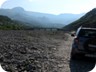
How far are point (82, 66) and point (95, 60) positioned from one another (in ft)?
7.23

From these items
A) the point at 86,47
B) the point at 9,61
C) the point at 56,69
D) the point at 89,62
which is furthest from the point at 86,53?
the point at 9,61

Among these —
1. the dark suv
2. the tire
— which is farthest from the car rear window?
the tire

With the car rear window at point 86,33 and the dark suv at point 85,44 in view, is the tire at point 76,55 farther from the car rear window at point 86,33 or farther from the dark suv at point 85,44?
the car rear window at point 86,33

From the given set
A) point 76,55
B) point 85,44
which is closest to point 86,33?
point 85,44

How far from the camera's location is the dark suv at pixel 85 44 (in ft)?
44.1

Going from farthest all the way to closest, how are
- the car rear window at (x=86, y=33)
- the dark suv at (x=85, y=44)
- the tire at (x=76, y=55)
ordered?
the tire at (x=76, y=55)
the car rear window at (x=86, y=33)
the dark suv at (x=85, y=44)

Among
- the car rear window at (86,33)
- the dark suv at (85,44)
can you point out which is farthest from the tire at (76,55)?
the car rear window at (86,33)

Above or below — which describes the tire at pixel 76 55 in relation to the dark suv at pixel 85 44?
below

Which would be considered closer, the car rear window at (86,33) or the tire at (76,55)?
the car rear window at (86,33)

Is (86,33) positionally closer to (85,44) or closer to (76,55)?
(85,44)

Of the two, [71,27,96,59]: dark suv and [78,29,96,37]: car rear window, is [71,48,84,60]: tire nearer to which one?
[71,27,96,59]: dark suv

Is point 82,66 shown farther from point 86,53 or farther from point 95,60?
point 95,60

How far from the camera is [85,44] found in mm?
13789

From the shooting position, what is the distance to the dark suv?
44.1ft
